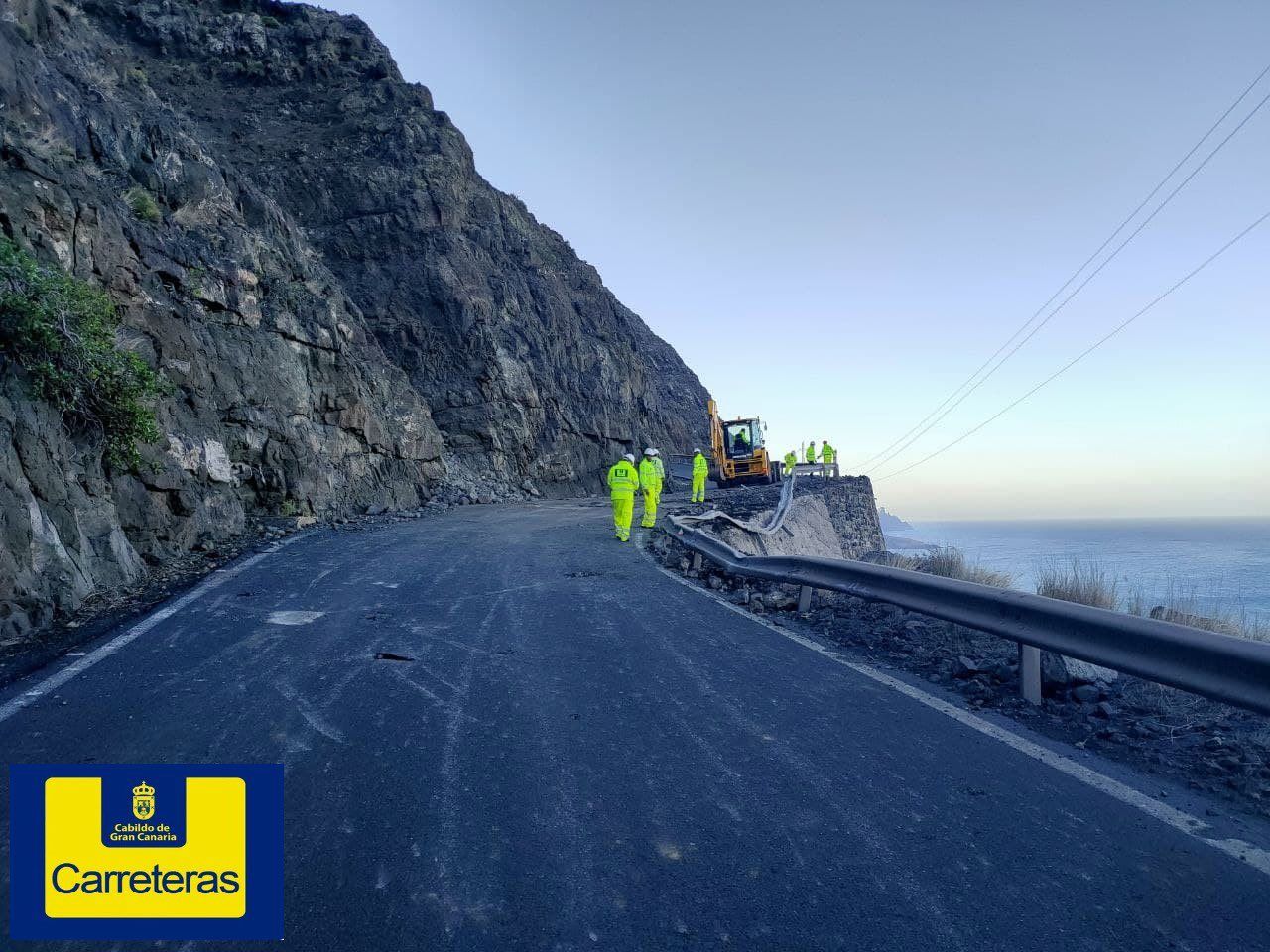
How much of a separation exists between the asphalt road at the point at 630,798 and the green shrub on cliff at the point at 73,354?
396 centimetres

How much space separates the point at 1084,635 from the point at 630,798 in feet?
9.19

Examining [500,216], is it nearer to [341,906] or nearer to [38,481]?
[38,481]

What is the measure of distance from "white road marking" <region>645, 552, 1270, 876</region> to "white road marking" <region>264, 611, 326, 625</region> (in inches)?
176

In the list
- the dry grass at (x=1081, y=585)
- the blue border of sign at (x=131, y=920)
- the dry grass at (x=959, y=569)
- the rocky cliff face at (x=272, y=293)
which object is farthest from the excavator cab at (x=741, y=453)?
the blue border of sign at (x=131, y=920)

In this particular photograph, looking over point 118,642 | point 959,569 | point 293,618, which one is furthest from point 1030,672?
point 959,569

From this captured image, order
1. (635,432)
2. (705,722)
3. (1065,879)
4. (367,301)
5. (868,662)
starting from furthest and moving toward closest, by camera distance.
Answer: (635,432)
(367,301)
(868,662)
(705,722)
(1065,879)

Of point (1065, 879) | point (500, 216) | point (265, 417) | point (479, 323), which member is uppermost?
point (500, 216)

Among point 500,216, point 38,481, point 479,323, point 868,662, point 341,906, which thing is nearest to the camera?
point 341,906

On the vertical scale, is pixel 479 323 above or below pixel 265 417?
above

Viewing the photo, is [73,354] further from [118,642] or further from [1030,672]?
[1030,672]

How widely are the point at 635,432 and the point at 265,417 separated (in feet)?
101

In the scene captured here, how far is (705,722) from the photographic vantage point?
3826 mm

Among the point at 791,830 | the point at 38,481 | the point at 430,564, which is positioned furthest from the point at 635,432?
the point at 791,830

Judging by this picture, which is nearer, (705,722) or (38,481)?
(705,722)
